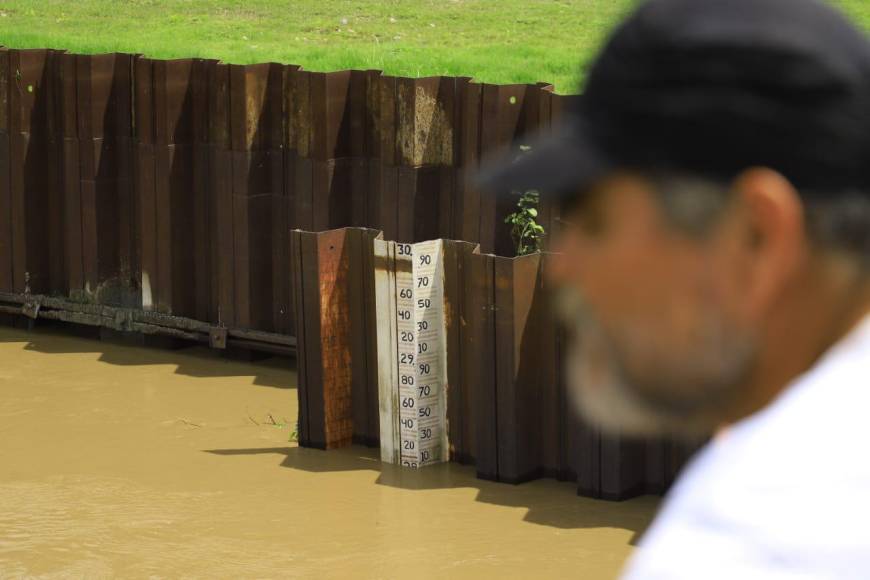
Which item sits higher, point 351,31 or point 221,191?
point 351,31

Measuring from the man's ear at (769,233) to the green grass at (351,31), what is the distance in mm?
10028

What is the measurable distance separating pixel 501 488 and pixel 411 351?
35.5 inches

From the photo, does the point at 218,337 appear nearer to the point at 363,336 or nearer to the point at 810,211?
the point at 363,336

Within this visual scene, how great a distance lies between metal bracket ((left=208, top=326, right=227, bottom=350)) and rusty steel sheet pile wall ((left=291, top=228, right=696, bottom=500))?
2.06m

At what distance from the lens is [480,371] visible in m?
7.98

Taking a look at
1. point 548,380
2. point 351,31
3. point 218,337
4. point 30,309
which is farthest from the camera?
point 351,31

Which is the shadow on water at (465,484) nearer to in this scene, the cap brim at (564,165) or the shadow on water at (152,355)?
the shadow on water at (152,355)

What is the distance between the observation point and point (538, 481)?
8.05 metres

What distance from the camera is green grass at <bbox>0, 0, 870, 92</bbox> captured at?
13.0 metres

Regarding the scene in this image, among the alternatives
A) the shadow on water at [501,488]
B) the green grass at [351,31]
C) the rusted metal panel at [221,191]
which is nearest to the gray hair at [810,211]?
the shadow on water at [501,488]

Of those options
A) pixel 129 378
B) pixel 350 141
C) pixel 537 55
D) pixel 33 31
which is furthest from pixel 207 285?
pixel 33 31

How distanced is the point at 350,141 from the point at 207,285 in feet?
5.98

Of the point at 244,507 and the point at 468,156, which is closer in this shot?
the point at 244,507

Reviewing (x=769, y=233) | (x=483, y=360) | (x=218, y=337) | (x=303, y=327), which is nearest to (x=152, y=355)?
(x=218, y=337)
